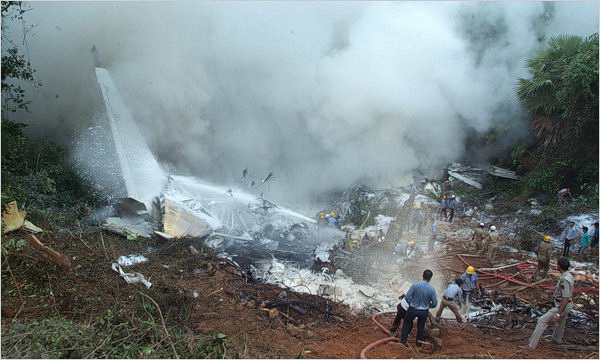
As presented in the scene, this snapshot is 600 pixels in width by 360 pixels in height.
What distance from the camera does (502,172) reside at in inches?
496

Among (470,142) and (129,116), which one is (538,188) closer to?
(470,142)

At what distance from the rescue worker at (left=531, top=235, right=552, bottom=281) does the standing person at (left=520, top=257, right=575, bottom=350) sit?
2.27 meters

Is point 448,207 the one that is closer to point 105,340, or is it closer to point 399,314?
point 399,314

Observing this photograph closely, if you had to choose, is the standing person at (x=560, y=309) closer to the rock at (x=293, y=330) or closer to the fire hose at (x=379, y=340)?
the fire hose at (x=379, y=340)

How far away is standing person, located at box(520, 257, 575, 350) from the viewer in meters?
4.45

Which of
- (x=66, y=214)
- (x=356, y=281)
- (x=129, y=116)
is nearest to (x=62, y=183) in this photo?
(x=66, y=214)

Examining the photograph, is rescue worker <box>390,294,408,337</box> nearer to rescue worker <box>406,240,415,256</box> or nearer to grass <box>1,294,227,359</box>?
grass <box>1,294,227,359</box>

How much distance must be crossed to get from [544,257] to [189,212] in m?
7.05

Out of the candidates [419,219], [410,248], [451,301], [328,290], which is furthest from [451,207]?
[451,301]

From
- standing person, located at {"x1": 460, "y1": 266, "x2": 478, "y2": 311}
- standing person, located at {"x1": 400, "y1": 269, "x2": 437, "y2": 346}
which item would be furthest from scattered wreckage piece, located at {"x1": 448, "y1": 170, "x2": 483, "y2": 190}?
standing person, located at {"x1": 400, "y1": 269, "x2": 437, "y2": 346}

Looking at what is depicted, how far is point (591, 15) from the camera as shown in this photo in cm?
1286

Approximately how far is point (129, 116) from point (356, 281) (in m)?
9.16

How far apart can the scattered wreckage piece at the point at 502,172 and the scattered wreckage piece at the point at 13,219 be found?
1225 centimetres

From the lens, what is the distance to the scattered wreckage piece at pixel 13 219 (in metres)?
5.97
